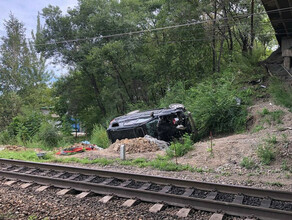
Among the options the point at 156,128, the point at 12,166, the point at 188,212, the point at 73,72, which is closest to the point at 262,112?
the point at 156,128

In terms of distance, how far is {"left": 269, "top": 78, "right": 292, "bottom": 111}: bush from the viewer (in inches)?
471

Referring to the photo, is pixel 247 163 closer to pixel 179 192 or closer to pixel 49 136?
pixel 179 192

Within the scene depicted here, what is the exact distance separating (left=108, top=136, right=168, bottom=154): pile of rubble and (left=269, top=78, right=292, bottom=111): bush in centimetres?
552

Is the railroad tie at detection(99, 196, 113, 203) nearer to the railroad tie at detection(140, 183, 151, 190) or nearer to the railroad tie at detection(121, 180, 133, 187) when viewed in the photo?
the railroad tie at detection(121, 180, 133, 187)

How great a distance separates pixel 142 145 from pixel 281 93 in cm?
688

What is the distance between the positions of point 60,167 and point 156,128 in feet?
13.8

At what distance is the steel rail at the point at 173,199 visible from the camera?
452 cm

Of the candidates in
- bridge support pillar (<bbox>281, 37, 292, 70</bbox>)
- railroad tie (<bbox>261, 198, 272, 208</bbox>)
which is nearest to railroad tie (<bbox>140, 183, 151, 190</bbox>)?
railroad tie (<bbox>261, 198, 272, 208</bbox>)

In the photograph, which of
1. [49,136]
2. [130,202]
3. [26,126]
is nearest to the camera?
[130,202]

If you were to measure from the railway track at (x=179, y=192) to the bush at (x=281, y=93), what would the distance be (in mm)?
7389

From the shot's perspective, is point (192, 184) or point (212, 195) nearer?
point (212, 195)

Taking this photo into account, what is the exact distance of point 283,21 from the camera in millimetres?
12352

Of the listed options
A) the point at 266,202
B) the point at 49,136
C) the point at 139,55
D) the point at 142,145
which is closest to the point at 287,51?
the point at 142,145

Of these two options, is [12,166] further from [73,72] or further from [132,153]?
[73,72]
